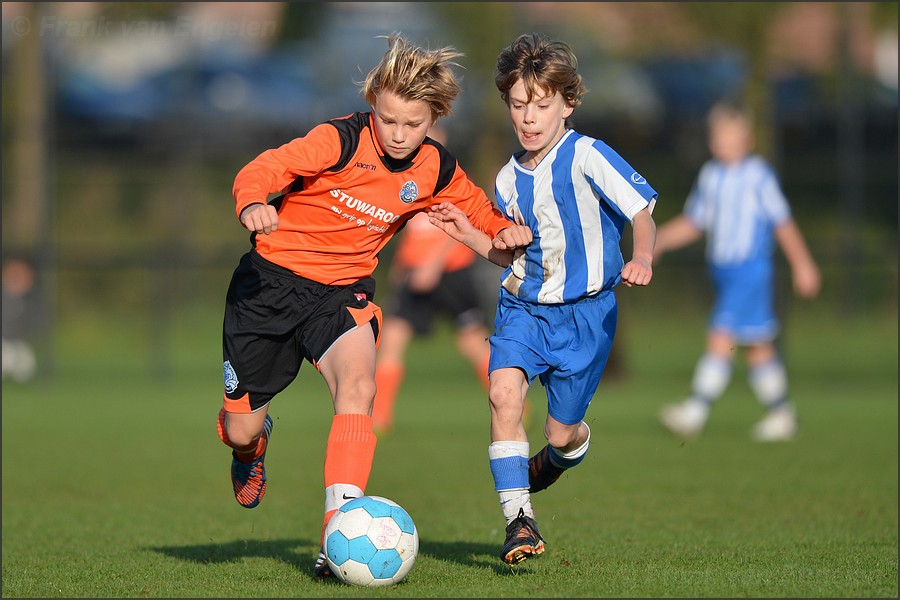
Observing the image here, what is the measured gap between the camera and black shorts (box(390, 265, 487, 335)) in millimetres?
10203

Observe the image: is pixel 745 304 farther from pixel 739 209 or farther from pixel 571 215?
pixel 571 215

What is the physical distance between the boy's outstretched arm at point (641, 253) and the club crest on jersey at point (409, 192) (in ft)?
2.92

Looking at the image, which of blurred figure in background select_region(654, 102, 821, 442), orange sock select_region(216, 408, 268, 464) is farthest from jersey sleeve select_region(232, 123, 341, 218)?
blurred figure in background select_region(654, 102, 821, 442)

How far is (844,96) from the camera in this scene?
699 inches

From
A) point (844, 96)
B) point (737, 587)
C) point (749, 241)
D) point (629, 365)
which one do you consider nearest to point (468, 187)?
point (737, 587)

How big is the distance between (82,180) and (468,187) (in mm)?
19067

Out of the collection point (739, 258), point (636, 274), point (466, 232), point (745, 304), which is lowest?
point (636, 274)

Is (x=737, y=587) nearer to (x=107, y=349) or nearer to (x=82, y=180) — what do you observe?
(x=107, y=349)

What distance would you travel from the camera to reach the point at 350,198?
4.95 metres

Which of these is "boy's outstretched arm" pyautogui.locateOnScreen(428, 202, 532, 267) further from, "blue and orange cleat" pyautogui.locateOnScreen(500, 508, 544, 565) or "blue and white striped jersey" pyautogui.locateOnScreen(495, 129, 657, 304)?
"blue and orange cleat" pyautogui.locateOnScreen(500, 508, 544, 565)

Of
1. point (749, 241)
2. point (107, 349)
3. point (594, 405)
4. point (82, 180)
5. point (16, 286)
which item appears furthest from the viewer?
point (82, 180)

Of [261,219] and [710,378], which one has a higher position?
[261,219]

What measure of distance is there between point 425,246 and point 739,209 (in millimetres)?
2519

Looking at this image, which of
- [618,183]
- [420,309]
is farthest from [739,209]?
[618,183]
